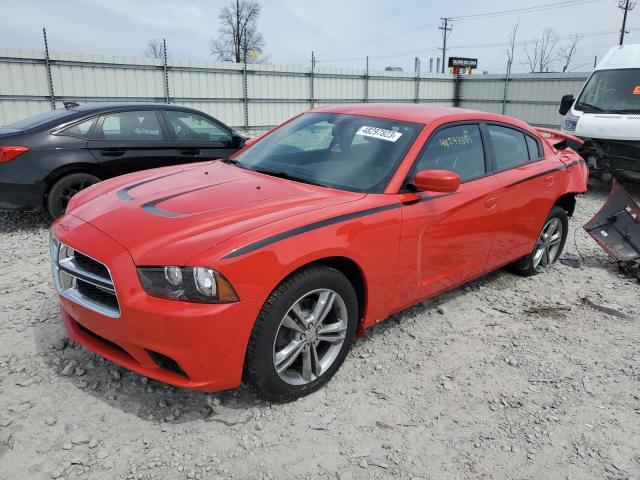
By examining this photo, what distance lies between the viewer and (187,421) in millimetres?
2650

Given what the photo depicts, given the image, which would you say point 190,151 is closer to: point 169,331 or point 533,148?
point 533,148

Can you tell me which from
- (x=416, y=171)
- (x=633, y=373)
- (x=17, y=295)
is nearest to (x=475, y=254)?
(x=416, y=171)

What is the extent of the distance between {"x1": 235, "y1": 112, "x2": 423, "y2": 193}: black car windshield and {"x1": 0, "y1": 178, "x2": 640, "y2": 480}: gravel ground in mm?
1175

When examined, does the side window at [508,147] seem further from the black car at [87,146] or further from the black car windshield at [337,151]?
the black car at [87,146]

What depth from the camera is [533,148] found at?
178 inches

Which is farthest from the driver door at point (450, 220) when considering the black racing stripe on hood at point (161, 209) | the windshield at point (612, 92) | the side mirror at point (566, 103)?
the side mirror at point (566, 103)

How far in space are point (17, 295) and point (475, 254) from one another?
3.66m

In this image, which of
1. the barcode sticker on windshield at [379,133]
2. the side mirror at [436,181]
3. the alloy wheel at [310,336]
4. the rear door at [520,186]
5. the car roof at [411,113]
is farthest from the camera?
the rear door at [520,186]

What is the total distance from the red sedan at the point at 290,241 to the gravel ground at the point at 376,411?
1.00ft

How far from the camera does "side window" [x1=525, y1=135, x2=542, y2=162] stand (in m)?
4.46

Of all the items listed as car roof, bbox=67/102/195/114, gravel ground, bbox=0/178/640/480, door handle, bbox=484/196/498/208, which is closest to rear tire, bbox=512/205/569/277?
gravel ground, bbox=0/178/640/480

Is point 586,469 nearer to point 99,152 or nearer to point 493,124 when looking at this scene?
point 493,124

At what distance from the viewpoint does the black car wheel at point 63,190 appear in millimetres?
5781

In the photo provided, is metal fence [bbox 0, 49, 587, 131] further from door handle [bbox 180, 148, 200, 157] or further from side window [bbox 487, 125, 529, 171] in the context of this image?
side window [bbox 487, 125, 529, 171]
